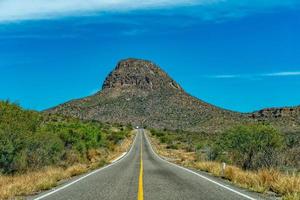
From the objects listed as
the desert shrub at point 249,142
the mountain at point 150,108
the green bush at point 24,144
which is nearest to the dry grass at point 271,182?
the desert shrub at point 249,142

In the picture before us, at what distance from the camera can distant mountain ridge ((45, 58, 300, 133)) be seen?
15838cm

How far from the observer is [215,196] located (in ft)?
48.1

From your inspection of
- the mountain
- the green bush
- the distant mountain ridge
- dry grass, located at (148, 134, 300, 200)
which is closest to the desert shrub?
the green bush

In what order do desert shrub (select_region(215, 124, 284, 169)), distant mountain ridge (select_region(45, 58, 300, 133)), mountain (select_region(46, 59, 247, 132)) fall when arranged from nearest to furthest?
1. desert shrub (select_region(215, 124, 284, 169))
2. distant mountain ridge (select_region(45, 58, 300, 133))
3. mountain (select_region(46, 59, 247, 132))

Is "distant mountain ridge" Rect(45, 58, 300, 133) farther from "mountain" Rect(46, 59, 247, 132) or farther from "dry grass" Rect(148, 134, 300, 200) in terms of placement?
"dry grass" Rect(148, 134, 300, 200)

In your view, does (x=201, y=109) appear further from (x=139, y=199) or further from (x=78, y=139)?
(x=139, y=199)

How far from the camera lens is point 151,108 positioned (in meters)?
178

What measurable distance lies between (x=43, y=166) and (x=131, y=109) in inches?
5757

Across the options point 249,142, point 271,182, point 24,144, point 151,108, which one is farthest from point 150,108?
point 271,182

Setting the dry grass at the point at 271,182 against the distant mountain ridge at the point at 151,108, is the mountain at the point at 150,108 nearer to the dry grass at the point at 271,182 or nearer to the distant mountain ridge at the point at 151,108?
the distant mountain ridge at the point at 151,108

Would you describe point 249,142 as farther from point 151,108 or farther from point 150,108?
point 150,108

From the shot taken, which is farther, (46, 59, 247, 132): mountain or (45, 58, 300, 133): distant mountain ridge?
(46, 59, 247, 132): mountain

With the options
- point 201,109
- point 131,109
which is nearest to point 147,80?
point 131,109

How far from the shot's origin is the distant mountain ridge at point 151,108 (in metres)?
158
